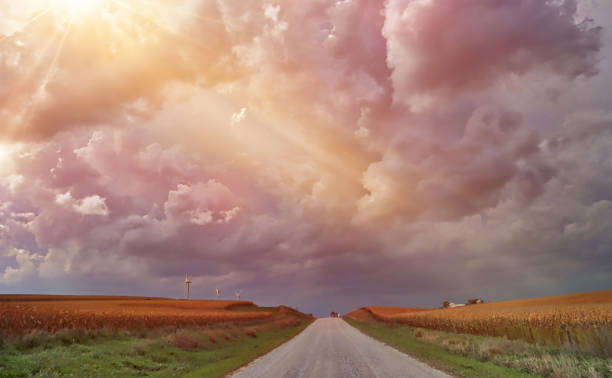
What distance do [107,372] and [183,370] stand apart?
374 centimetres

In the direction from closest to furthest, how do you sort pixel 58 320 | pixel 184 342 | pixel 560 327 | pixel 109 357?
pixel 109 357 → pixel 560 327 → pixel 58 320 → pixel 184 342

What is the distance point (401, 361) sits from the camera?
19547 mm

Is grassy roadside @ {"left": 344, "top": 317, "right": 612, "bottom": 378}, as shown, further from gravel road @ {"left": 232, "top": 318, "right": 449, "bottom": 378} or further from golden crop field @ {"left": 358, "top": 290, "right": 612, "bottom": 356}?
gravel road @ {"left": 232, "top": 318, "right": 449, "bottom": 378}

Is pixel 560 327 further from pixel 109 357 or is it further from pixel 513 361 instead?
pixel 109 357

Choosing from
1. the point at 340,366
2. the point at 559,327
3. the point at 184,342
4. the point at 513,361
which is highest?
the point at 559,327

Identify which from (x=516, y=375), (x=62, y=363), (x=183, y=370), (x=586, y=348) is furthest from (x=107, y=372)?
(x=586, y=348)

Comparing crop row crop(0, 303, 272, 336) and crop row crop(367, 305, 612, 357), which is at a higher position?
crop row crop(0, 303, 272, 336)

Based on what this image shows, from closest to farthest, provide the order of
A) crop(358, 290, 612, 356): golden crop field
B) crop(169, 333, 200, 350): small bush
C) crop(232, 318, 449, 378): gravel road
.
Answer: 1. crop(232, 318, 449, 378): gravel road
2. crop(358, 290, 612, 356): golden crop field
3. crop(169, 333, 200, 350): small bush

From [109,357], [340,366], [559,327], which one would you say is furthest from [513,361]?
[109,357]

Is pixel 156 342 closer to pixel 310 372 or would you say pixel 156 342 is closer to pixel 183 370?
pixel 183 370

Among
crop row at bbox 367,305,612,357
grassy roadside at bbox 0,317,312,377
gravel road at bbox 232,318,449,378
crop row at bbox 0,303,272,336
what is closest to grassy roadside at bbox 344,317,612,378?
crop row at bbox 367,305,612,357

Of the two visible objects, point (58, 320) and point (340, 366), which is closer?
point (340, 366)

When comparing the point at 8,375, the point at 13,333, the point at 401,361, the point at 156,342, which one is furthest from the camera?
the point at 156,342

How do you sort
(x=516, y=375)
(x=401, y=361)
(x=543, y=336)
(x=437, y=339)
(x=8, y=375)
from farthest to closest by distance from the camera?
(x=437, y=339) < (x=543, y=336) < (x=401, y=361) < (x=516, y=375) < (x=8, y=375)
